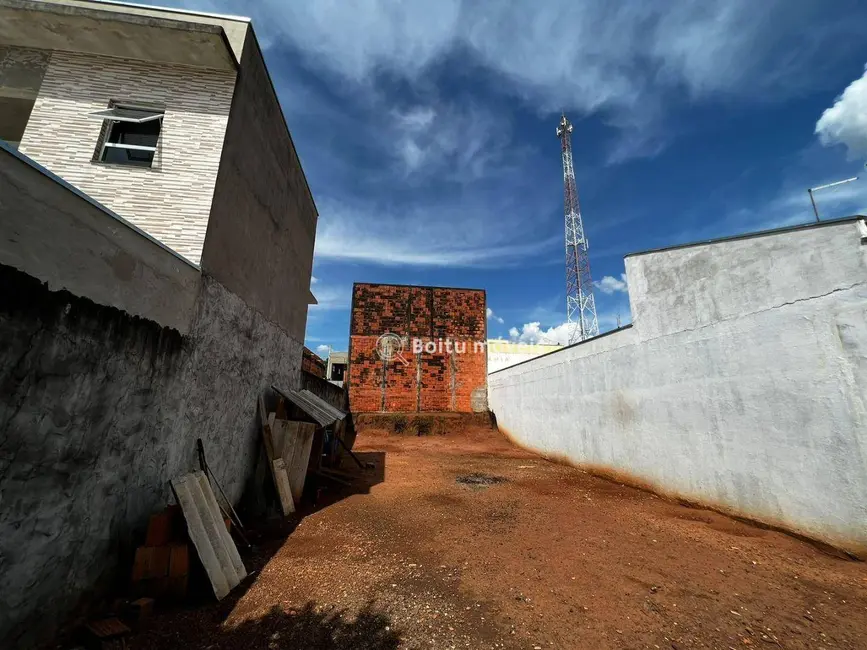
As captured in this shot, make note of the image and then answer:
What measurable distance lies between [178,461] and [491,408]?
50.1ft

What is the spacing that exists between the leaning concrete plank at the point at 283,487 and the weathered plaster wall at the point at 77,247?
320cm

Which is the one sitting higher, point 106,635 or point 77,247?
point 77,247

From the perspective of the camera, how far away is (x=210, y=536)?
12.1 ft

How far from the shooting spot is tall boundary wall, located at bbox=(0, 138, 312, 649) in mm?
2439

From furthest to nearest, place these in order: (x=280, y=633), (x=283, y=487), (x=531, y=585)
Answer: (x=283, y=487) → (x=531, y=585) → (x=280, y=633)

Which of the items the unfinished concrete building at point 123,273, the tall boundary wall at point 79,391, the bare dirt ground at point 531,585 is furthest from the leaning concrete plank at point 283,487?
the tall boundary wall at point 79,391

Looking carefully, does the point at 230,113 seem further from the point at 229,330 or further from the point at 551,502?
the point at 551,502

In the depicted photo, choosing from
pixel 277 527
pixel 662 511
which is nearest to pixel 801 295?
pixel 662 511

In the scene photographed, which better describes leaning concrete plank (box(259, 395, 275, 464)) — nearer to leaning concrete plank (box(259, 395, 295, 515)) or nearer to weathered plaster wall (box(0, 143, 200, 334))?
leaning concrete plank (box(259, 395, 295, 515))

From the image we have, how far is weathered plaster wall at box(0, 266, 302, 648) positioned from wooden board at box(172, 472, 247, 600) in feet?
1.42

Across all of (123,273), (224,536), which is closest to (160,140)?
(123,273)

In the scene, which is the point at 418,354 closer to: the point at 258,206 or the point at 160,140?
the point at 258,206

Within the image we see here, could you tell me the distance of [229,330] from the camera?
220 inches
